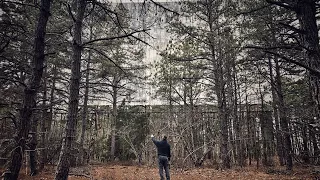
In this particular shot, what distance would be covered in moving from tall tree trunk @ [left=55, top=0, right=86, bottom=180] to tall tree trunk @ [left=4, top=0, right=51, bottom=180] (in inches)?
25.6

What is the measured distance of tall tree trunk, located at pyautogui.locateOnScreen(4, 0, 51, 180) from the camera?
11.4ft

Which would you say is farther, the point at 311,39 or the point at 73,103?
the point at 73,103

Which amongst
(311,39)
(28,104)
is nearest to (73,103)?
(28,104)

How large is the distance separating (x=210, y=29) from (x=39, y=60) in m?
10.3

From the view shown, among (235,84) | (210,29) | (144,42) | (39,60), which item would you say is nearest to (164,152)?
(144,42)

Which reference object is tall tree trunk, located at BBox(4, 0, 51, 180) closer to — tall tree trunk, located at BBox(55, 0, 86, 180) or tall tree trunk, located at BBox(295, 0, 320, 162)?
tall tree trunk, located at BBox(55, 0, 86, 180)

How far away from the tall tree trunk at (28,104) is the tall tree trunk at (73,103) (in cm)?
65

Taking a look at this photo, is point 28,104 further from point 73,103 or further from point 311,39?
point 311,39

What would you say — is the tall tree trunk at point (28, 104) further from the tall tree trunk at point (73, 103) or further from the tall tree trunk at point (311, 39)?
the tall tree trunk at point (311, 39)

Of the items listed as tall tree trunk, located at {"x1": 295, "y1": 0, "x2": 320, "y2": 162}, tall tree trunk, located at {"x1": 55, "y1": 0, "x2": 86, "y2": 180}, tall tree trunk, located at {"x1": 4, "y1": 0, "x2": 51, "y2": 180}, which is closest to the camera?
tall tree trunk, located at {"x1": 4, "y1": 0, "x2": 51, "y2": 180}

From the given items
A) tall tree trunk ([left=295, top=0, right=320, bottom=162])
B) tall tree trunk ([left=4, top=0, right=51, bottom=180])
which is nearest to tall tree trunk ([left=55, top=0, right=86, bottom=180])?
tall tree trunk ([left=4, top=0, right=51, bottom=180])

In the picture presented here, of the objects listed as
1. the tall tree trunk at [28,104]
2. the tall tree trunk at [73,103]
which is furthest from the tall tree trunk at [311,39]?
the tall tree trunk at [28,104]

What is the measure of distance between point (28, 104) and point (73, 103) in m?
0.81

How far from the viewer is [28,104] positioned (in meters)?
3.62
